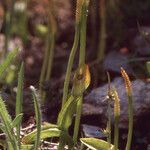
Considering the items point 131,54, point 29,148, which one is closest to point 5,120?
point 29,148

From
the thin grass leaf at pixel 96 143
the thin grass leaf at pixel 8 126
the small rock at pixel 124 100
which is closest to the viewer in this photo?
the thin grass leaf at pixel 8 126

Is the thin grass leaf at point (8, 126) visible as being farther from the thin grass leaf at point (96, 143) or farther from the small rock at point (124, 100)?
the small rock at point (124, 100)

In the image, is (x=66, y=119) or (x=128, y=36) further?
(x=128, y=36)

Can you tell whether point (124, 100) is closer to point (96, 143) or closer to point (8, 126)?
point (96, 143)

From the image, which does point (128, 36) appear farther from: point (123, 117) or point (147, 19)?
point (123, 117)

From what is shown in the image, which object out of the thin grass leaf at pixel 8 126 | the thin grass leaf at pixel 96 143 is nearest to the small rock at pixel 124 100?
the thin grass leaf at pixel 96 143

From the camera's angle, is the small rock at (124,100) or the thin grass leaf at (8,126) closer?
the thin grass leaf at (8,126)

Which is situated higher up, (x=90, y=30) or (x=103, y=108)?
(x=90, y=30)

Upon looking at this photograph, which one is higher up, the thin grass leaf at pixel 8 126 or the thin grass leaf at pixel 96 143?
the thin grass leaf at pixel 8 126
